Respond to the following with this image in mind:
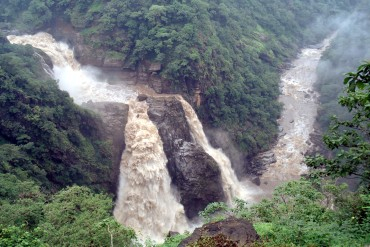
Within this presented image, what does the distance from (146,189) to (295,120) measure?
59.2 feet

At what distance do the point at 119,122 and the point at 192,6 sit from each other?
1430 cm

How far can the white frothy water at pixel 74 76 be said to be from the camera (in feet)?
84.9

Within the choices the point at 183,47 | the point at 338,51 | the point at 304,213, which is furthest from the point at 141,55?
the point at 338,51

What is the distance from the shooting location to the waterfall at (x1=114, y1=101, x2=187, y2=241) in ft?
64.9

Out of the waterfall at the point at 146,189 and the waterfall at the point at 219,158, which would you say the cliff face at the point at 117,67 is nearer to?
the waterfall at the point at 219,158

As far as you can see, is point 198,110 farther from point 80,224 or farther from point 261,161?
point 80,224

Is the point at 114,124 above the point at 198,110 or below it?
below

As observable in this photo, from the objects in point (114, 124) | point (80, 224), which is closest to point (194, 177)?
point (114, 124)

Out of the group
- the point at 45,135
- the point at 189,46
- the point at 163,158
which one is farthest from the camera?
the point at 189,46

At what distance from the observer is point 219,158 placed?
26203 millimetres

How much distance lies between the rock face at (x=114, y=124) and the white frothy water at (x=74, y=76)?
4.54 feet

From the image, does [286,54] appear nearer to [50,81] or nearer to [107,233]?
[50,81]

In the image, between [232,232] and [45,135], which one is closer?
[232,232]

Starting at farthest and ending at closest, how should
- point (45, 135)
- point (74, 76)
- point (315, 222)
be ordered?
point (74, 76)
point (45, 135)
point (315, 222)
